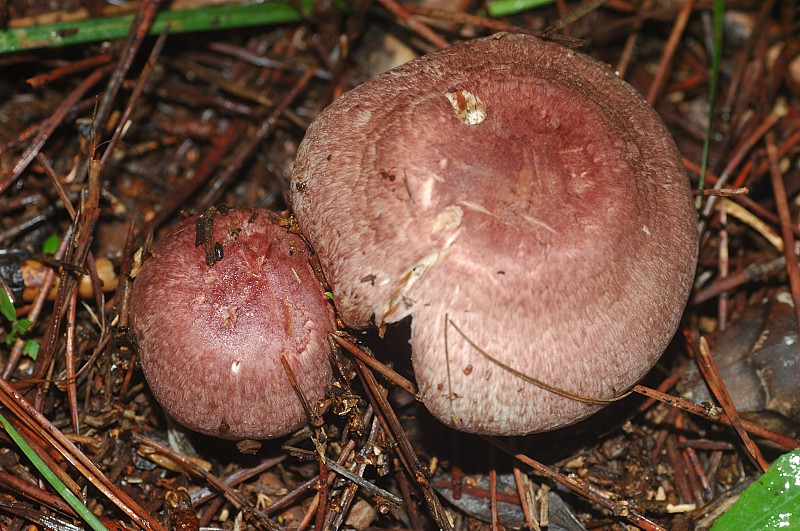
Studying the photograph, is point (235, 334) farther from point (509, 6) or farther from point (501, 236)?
point (509, 6)

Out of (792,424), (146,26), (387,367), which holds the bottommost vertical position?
(792,424)

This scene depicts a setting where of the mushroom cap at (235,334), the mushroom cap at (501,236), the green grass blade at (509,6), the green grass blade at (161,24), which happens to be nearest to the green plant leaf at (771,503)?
the mushroom cap at (501,236)

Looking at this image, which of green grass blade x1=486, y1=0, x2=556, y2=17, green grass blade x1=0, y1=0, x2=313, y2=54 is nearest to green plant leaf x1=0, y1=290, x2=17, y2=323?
green grass blade x1=0, y1=0, x2=313, y2=54

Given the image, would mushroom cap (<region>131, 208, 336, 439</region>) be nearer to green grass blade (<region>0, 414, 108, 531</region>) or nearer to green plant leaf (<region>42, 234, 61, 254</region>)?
green grass blade (<region>0, 414, 108, 531</region>)

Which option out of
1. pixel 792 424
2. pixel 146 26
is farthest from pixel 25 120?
pixel 792 424

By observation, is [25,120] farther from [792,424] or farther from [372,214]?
[792,424]

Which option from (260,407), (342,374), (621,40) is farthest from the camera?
(621,40)

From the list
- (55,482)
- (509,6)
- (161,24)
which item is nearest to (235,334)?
(55,482)
